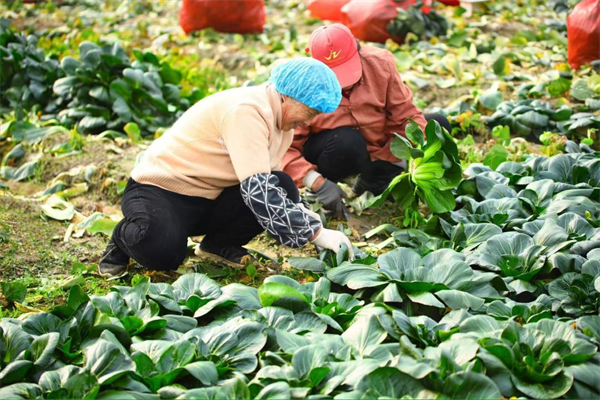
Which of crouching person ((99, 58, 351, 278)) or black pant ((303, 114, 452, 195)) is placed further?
black pant ((303, 114, 452, 195))

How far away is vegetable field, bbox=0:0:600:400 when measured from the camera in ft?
7.50

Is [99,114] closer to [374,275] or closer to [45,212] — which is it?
[45,212]

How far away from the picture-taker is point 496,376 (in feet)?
7.38

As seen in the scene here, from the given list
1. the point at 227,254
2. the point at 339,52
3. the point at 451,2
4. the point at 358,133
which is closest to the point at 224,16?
the point at 451,2

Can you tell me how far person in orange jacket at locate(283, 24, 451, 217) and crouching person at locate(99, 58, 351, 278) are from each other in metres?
0.54

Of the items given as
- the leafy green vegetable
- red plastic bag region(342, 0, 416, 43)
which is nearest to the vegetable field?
the leafy green vegetable

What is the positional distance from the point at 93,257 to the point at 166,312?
3.64ft

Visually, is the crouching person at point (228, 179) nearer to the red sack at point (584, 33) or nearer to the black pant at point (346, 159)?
the black pant at point (346, 159)

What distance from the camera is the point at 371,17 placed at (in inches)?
269

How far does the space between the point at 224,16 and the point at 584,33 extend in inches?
150

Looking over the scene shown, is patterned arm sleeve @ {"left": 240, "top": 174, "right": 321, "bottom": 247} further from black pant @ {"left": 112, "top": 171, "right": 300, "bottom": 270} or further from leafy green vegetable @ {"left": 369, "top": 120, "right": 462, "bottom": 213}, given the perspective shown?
leafy green vegetable @ {"left": 369, "top": 120, "right": 462, "bottom": 213}

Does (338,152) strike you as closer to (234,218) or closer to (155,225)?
(234,218)

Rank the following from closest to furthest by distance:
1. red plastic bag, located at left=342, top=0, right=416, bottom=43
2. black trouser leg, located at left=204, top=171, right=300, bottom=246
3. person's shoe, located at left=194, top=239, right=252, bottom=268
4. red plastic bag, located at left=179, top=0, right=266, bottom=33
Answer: black trouser leg, located at left=204, top=171, right=300, bottom=246, person's shoe, located at left=194, top=239, right=252, bottom=268, red plastic bag, located at left=342, top=0, right=416, bottom=43, red plastic bag, located at left=179, top=0, right=266, bottom=33

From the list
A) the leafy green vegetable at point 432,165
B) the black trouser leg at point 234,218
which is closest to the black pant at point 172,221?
the black trouser leg at point 234,218
